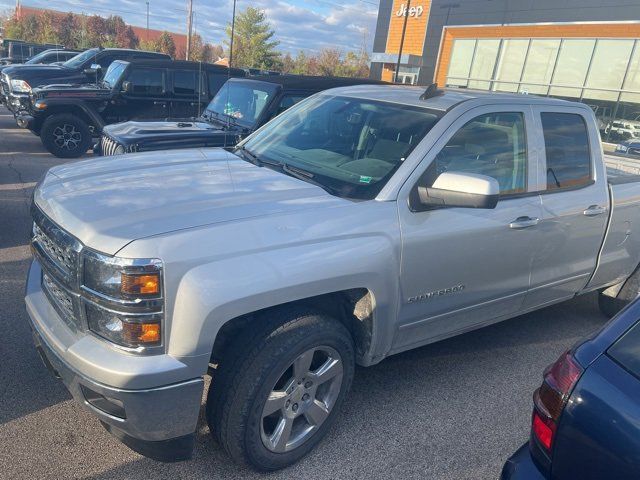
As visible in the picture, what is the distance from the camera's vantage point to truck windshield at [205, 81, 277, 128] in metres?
6.48

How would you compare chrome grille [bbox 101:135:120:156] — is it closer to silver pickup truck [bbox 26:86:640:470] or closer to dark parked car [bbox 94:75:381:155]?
dark parked car [bbox 94:75:381:155]

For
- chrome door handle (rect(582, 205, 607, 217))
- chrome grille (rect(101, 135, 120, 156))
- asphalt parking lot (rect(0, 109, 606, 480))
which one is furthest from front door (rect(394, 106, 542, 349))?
chrome grille (rect(101, 135, 120, 156))

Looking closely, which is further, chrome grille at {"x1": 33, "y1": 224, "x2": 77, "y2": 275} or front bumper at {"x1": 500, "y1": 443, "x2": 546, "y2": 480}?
chrome grille at {"x1": 33, "y1": 224, "x2": 77, "y2": 275}

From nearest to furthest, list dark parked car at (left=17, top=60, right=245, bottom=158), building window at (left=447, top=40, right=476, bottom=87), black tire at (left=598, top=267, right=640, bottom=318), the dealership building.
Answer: black tire at (left=598, top=267, right=640, bottom=318)
dark parked car at (left=17, top=60, right=245, bottom=158)
the dealership building
building window at (left=447, top=40, right=476, bottom=87)

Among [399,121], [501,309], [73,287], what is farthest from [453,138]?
[73,287]

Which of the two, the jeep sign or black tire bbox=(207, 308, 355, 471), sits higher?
Result: the jeep sign

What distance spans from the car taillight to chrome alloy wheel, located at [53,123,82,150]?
1000 cm

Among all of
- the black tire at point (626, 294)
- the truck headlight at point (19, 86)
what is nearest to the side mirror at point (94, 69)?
the truck headlight at point (19, 86)

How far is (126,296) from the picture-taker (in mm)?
1981

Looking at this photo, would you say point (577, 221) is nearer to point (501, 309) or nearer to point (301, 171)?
point (501, 309)

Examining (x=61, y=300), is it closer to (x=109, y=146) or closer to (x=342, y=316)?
(x=342, y=316)

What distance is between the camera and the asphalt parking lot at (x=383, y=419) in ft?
8.30

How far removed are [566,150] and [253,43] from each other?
45.2m

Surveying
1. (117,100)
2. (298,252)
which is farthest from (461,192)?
(117,100)
